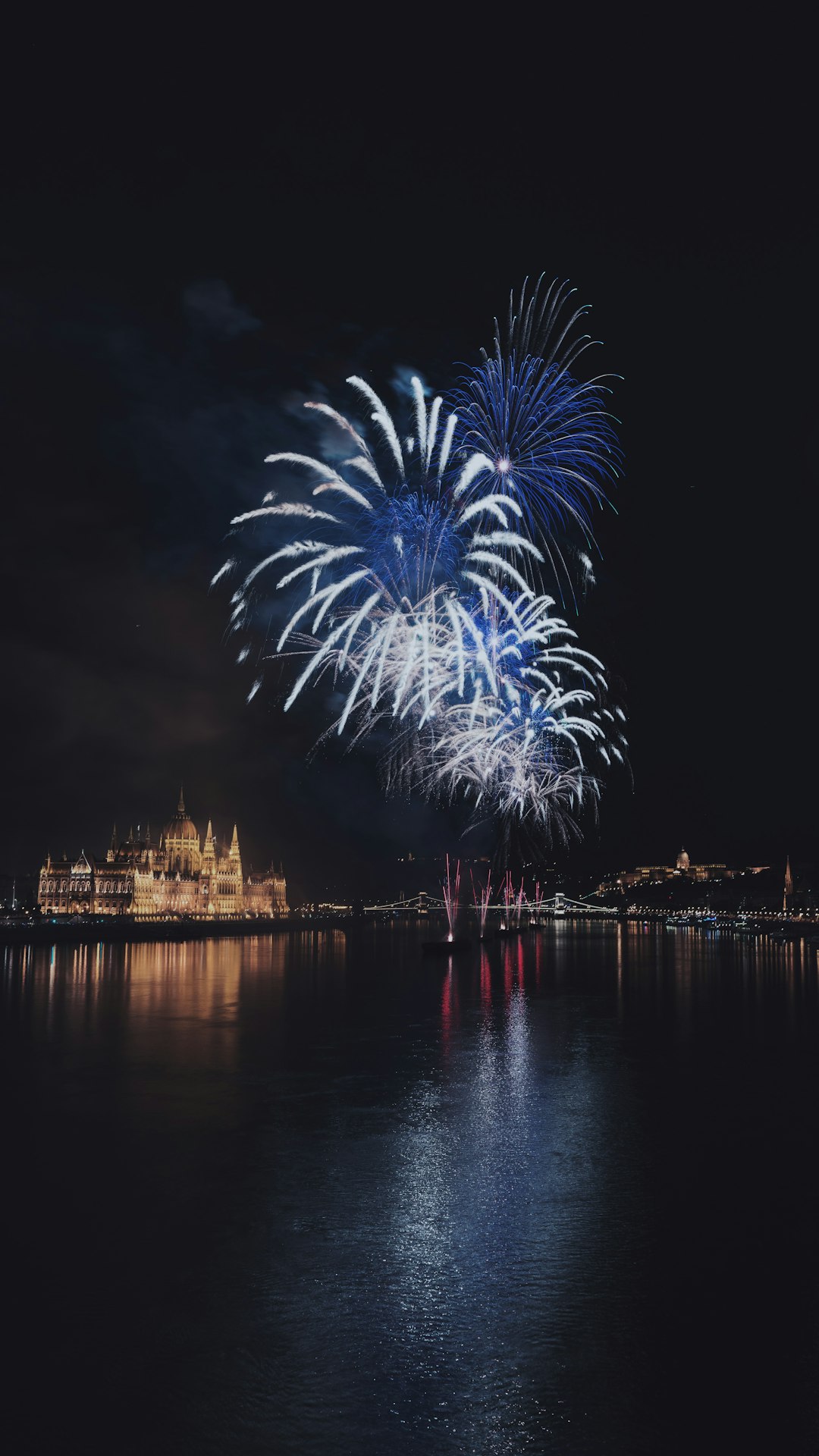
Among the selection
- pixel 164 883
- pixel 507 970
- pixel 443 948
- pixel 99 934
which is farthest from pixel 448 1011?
pixel 164 883

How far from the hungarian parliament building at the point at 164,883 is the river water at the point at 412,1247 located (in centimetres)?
13737

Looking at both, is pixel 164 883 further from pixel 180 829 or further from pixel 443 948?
pixel 443 948

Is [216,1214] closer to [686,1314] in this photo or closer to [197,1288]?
[197,1288]

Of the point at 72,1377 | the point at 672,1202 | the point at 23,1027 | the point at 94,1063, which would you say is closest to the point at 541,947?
the point at 23,1027

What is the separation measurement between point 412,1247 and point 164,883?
6217 inches

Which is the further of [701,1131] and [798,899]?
[798,899]

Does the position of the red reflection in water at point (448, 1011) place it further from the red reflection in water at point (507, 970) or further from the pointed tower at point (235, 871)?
the pointed tower at point (235, 871)

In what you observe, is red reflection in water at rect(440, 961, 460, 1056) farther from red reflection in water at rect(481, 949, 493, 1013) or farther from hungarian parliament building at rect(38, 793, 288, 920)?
hungarian parliament building at rect(38, 793, 288, 920)

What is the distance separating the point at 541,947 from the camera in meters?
63.5

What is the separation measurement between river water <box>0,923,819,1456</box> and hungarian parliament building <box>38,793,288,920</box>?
13737 centimetres

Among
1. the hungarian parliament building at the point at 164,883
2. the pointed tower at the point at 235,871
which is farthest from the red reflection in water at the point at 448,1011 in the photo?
the pointed tower at the point at 235,871

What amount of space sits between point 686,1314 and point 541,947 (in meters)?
58.0

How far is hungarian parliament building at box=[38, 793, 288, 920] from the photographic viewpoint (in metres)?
151

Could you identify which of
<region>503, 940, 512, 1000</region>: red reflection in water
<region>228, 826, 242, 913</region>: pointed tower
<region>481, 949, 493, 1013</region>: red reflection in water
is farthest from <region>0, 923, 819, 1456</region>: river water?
<region>228, 826, 242, 913</region>: pointed tower
